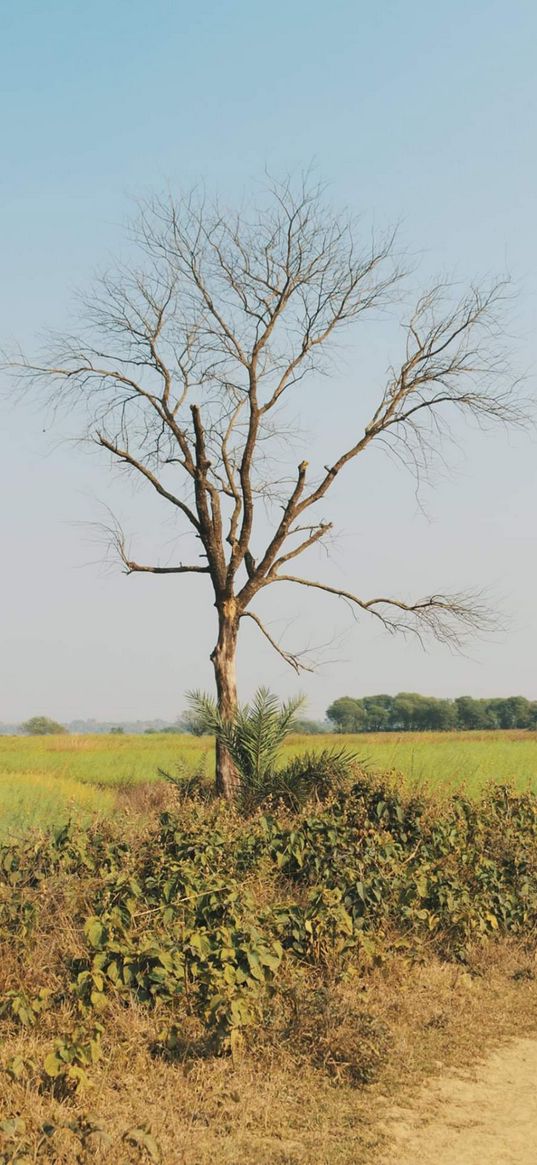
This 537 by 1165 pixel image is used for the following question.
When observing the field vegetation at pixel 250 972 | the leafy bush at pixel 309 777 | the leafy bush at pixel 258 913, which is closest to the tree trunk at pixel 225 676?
the leafy bush at pixel 309 777

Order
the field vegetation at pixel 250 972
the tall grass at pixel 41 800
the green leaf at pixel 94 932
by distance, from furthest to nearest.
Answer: the tall grass at pixel 41 800
the green leaf at pixel 94 932
the field vegetation at pixel 250 972

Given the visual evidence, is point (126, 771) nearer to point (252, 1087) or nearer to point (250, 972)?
point (250, 972)

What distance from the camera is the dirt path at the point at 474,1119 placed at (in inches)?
225

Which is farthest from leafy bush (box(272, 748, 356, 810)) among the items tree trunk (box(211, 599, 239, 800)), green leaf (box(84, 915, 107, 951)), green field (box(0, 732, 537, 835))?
green leaf (box(84, 915, 107, 951))

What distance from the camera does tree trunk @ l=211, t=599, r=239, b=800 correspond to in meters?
18.8

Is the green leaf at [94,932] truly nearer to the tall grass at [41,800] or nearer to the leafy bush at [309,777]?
the tall grass at [41,800]

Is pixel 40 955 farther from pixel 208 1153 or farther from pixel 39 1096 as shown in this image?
→ pixel 208 1153

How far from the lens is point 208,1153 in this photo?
5613 millimetres

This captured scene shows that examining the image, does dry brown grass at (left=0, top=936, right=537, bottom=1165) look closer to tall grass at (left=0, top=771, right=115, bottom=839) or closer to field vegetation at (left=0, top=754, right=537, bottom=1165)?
field vegetation at (left=0, top=754, right=537, bottom=1165)

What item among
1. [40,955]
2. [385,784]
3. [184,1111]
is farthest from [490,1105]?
[385,784]

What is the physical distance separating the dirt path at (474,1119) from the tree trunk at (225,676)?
454 inches

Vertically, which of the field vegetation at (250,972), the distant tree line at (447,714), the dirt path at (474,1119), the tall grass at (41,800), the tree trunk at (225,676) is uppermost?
the distant tree line at (447,714)

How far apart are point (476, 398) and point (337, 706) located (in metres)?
70.9

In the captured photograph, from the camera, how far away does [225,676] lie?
19.3 metres
